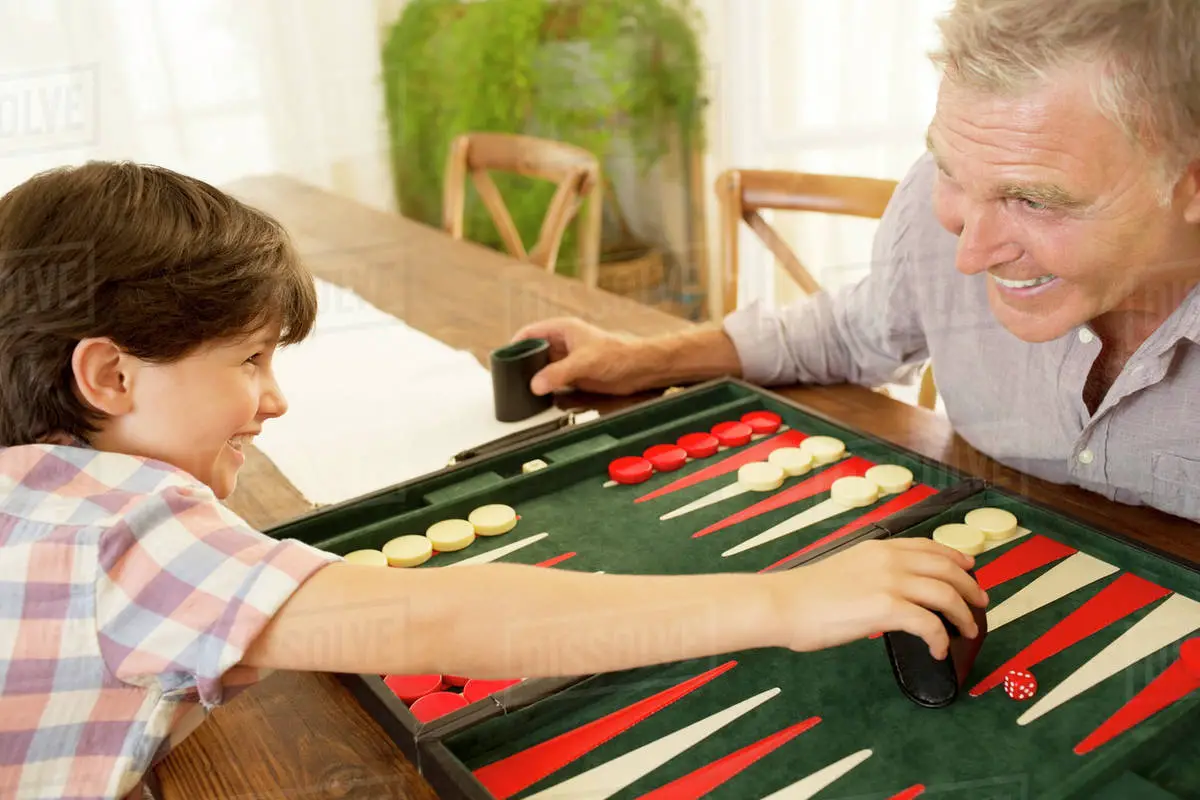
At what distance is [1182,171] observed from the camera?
1188 millimetres

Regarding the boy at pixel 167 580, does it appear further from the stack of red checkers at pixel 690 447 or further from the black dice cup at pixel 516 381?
the black dice cup at pixel 516 381

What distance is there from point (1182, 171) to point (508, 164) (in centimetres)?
212

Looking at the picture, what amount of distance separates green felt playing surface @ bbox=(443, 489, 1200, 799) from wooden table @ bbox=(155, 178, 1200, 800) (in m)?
0.13

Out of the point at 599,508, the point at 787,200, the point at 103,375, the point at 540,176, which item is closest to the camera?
the point at 103,375

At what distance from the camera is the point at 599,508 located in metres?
1.39

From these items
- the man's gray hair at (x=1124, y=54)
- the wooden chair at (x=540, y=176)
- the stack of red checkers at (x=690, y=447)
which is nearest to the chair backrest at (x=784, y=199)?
the wooden chair at (x=540, y=176)

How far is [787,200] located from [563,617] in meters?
1.64

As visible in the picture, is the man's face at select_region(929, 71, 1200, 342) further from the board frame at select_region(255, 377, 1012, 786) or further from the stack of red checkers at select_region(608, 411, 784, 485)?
the stack of red checkers at select_region(608, 411, 784, 485)

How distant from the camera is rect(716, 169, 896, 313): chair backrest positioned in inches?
89.1

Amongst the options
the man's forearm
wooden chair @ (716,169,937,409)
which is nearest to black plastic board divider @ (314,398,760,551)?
the man's forearm

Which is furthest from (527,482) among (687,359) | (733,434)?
(687,359)

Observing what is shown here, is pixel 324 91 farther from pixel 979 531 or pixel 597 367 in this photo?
pixel 979 531

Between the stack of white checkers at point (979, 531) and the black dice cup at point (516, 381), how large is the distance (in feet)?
2.28

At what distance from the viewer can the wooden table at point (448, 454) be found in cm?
101
